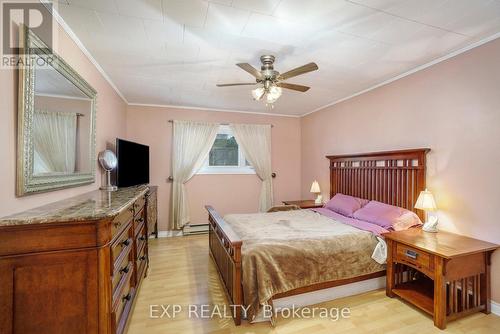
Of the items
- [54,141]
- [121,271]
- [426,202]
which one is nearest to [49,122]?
[54,141]

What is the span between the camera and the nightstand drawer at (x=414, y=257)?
199 cm

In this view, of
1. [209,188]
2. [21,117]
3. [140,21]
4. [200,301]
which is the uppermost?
[140,21]

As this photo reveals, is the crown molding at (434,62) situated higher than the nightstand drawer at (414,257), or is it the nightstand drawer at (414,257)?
the crown molding at (434,62)

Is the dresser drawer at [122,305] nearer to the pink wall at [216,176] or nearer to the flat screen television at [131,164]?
the flat screen television at [131,164]

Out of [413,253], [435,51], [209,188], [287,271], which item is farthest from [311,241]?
[209,188]

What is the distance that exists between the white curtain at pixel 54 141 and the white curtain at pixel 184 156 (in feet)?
7.49

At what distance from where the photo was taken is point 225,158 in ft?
15.4

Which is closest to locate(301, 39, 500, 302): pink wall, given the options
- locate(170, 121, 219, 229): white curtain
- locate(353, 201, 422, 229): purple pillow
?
locate(353, 201, 422, 229): purple pillow

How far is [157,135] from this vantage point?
13.8ft

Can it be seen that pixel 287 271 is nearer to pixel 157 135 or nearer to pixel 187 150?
pixel 187 150

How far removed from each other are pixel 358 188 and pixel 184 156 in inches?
120

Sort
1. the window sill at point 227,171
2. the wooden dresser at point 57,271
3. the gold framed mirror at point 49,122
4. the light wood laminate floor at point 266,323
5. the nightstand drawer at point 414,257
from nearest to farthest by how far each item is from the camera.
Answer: the wooden dresser at point 57,271, the gold framed mirror at point 49,122, the light wood laminate floor at point 266,323, the nightstand drawer at point 414,257, the window sill at point 227,171

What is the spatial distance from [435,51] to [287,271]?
2589 millimetres

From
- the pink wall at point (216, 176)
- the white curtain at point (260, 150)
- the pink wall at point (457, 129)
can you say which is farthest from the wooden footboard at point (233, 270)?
the white curtain at point (260, 150)
